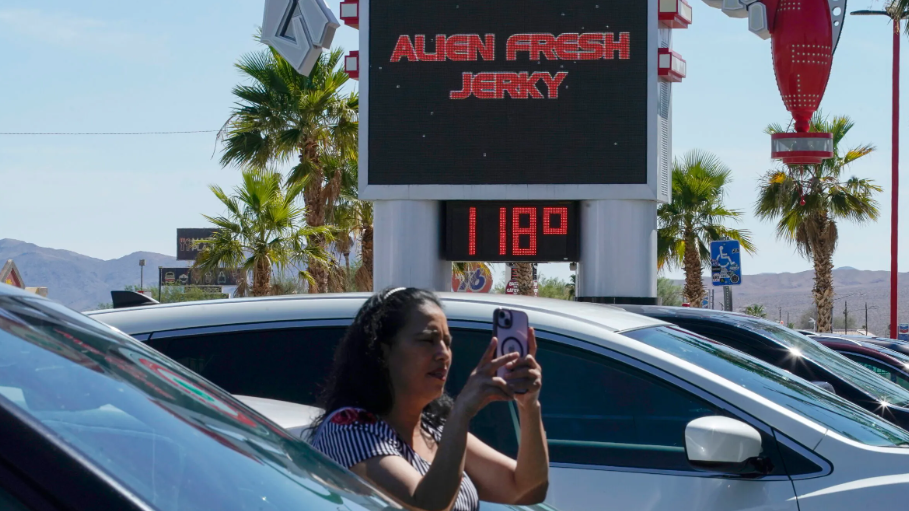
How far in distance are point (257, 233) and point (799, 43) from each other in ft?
31.9

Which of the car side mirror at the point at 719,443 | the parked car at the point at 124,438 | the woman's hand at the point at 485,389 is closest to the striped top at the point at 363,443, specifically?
the woman's hand at the point at 485,389

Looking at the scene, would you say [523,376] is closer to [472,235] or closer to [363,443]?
[363,443]

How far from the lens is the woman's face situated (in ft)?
9.09

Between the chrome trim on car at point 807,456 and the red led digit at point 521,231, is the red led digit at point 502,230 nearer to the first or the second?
the red led digit at point 521,231

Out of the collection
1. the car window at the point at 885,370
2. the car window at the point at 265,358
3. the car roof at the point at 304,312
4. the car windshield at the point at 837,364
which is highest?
the car roof at the point at 304,312

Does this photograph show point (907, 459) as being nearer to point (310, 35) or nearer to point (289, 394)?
point (289, 394)

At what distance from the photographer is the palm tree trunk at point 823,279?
27391 millimetres

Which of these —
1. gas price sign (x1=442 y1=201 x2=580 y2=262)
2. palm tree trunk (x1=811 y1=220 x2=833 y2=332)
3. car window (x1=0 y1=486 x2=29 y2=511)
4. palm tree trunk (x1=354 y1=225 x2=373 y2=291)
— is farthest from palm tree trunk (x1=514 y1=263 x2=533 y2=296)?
car window (x1=0 y1=486 x2=29 y2=511)

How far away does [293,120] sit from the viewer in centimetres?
2023

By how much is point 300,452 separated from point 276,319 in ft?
5.80

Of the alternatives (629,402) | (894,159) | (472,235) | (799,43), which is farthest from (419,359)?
(894,159)

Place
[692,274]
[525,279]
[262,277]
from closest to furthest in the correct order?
[262,277] < [692,274] < [525,279]

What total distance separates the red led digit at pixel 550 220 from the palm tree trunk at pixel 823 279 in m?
15.2

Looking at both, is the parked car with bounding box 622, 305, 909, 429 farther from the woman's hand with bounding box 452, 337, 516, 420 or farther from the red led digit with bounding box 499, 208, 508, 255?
the red led digit with bounding box 499, 208, 508, 255
